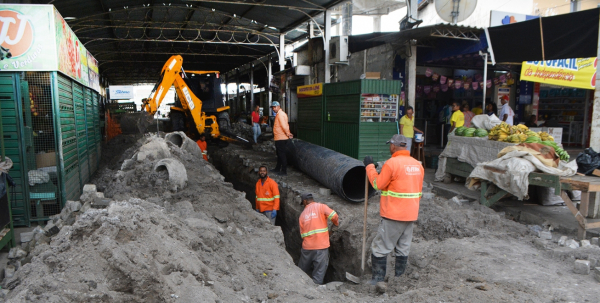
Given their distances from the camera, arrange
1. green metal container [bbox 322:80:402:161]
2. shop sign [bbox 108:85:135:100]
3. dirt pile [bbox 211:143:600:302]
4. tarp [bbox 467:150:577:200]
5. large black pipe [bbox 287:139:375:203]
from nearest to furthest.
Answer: dirt pile [bbox 211:143:600:302] → tarp [bbox 467:150:577:200] → large black pipe [bbox 287:139:375:203] → green metal container [bbox 322:80:402:161] → shop sign [bbox 108:85:135:100]

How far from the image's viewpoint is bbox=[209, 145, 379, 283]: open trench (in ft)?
20.4

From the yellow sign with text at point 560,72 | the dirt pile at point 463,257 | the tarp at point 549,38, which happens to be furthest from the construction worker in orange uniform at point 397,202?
the yellow sign with text at point 560,72

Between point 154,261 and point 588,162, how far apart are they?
21.5 ft

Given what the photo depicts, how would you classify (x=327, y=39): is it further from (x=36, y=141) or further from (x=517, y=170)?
(x=36, y=141)

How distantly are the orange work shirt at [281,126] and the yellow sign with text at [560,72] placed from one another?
21.0 feet

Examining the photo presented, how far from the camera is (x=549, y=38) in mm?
7984

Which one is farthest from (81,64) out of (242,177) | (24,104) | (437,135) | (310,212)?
(437,135)

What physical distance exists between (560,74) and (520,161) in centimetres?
543

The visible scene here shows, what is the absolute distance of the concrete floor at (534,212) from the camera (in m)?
6.02

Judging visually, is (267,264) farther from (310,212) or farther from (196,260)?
(310,212)

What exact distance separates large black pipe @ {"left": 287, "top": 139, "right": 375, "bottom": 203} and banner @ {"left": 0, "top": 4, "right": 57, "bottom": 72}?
486cm

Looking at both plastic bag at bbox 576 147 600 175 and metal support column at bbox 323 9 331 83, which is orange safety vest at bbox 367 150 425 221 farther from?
metal support column at bbox 323 9 331 83

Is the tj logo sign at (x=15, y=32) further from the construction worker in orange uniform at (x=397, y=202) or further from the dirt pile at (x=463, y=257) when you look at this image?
the dirt pile at (x=463, y=257)

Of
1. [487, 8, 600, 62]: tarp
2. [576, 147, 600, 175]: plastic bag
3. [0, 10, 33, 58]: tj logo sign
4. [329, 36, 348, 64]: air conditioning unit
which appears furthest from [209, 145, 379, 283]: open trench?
[0, 10, 33, 58]: tj logo sign
